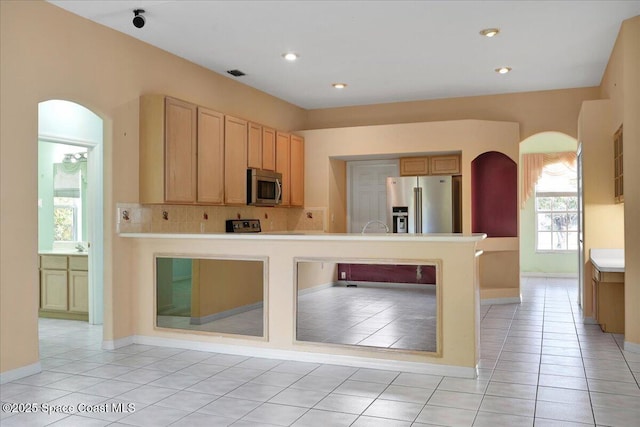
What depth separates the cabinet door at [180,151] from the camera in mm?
5168

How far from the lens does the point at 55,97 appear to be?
14.2ft

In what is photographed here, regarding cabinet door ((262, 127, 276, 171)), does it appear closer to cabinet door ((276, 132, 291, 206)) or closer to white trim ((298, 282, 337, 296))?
cabinet door ((276, 132, 291, 206))

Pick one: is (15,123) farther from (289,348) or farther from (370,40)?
(370,40)

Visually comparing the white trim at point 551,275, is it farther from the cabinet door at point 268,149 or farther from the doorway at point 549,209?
the cabinet door at point 268,149

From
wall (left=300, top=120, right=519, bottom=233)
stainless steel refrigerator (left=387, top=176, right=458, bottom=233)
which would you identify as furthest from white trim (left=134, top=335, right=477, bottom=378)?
stainless steel refrigerator (left=387, top=176, right=458, bottom=233)

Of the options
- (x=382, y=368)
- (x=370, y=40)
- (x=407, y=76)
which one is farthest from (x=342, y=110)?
(x=382, y=368)

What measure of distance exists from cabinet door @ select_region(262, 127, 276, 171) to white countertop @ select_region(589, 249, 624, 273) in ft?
13.1

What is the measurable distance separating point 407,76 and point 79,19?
377 cm

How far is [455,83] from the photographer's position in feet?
22.9

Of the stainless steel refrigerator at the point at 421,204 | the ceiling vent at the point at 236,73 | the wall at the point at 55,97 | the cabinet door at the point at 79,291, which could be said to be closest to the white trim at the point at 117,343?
the wall at the point at 55,97

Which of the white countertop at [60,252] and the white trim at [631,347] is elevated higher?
the white countertop at [60,252]

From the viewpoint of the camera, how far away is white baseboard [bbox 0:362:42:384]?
3845mm

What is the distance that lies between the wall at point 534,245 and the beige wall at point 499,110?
116 inches

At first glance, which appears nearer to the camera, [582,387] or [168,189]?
[582,387]
